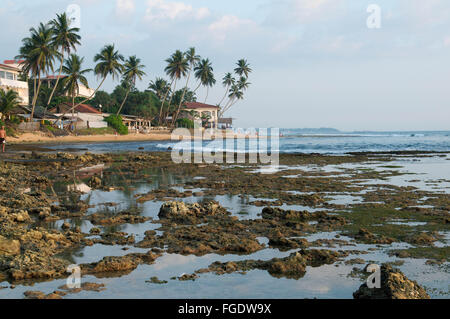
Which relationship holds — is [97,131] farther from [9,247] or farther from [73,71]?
[9,247]

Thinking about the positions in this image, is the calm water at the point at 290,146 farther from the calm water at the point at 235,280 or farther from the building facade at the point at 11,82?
the calm water at the point at 235,280

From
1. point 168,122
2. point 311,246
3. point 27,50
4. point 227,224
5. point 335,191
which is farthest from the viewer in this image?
point 168,122

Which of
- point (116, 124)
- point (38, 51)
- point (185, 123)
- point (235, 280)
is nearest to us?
point (235, 280)

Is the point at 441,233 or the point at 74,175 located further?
the point at 74,175

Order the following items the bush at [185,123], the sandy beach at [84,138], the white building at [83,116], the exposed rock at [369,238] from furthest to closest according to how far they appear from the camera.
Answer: the bush at [185,123]
the white building at [83,116]
the sandy beach at [84,138]
the exposed rock at [369,238]

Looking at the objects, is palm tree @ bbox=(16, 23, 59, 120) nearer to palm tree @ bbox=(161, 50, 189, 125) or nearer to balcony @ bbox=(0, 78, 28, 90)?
balcony @ bbox=(0, 78, 28, 90)

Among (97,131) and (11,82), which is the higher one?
(11,82)

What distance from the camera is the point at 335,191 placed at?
14305mm

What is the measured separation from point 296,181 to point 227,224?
8.22 m

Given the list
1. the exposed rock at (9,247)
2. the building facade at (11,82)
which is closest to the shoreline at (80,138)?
the building facade at (11,82)

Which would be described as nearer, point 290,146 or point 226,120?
point 290,146

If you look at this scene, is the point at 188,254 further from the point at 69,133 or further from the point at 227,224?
the point at 69,133

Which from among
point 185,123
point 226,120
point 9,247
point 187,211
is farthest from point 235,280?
point 226,120
